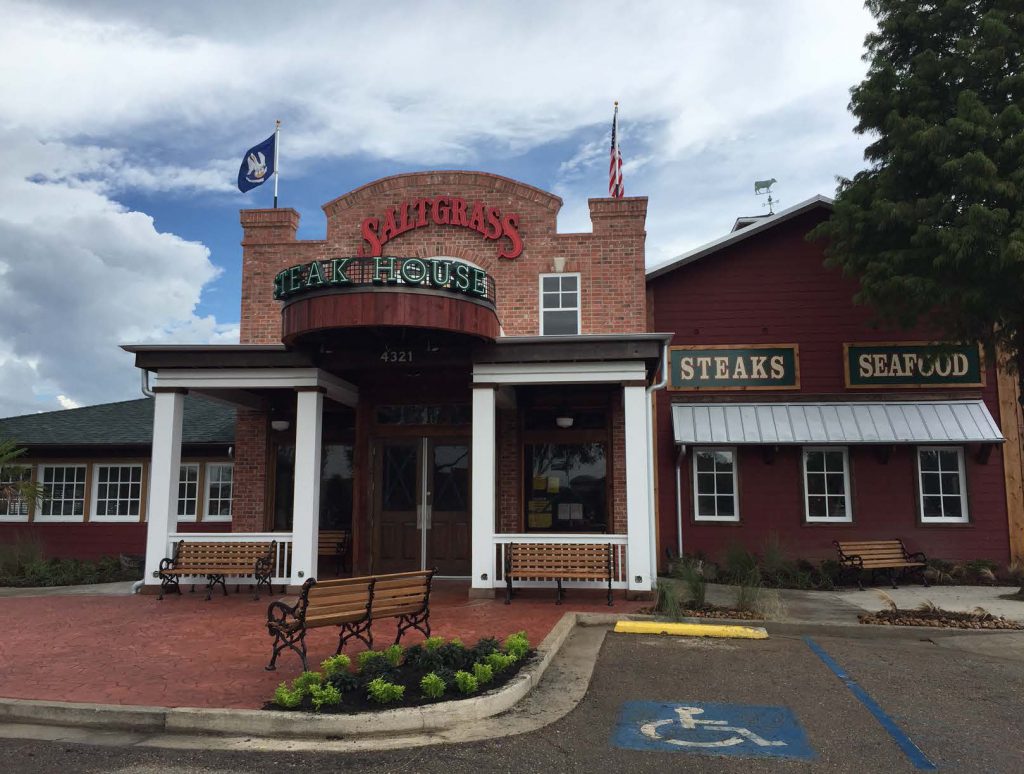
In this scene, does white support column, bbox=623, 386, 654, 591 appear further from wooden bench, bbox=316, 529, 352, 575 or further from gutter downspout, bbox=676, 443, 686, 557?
wooden bench, bbox=316, 529, 352, 575

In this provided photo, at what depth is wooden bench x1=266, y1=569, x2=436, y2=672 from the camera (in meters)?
6.97

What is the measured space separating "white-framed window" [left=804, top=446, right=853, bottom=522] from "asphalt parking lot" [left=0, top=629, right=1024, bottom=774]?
6022 mm

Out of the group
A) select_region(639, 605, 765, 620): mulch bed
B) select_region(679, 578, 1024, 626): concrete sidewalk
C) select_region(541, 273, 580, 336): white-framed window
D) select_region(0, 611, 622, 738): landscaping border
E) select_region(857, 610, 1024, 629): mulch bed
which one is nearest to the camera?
select_region(0, 611, 622, 738): landscaping border

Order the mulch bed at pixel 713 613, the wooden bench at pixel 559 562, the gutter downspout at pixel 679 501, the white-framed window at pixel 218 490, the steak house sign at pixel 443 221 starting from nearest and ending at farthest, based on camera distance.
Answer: the mulch bed at pixel 713 613 < the wooden bench at pixel 559 562 < the steak house sign at pixel 443 221 < the gutter downspout at pixel 679 501 < the white-framed window at pixel 218 490

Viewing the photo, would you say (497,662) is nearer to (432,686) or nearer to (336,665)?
(432,686)

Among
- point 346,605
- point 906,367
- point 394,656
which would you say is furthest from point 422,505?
point 906,367

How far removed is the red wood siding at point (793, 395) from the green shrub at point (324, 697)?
9870 millimetres

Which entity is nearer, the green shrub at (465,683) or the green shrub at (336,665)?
the green shrub at (465,683)

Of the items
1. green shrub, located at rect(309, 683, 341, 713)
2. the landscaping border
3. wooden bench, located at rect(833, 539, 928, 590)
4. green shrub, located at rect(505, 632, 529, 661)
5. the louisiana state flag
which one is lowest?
the landscaping border

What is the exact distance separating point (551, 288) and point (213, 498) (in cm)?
848

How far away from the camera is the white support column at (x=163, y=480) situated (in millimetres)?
11828

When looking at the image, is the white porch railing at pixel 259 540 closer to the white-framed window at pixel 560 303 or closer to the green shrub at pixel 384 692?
the white-framed window at pixel 560 303

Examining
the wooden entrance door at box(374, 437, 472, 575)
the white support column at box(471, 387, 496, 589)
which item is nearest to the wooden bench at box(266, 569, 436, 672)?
the white support column at box(471, 387, 496, 589)

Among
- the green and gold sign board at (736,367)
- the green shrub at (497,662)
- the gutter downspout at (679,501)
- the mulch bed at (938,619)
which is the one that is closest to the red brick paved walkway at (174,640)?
the green shrub at (497,662)
